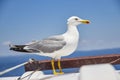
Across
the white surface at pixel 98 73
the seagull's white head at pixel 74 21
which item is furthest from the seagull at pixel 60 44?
the white surface at pixel 98 73

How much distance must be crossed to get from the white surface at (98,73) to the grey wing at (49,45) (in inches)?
16.8

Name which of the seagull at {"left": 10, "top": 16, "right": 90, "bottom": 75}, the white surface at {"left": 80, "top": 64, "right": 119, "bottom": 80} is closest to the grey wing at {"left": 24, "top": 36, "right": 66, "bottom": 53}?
the seagull at {"left": 10, "top": 16, "right": 90, "bottom": 75}

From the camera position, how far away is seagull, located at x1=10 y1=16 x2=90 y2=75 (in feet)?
3.21

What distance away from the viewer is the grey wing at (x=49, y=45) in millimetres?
977

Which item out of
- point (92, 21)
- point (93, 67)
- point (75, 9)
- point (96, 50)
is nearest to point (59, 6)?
point (75, 9)

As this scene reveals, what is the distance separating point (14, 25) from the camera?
3.60ft

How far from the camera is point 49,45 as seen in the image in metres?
0.99

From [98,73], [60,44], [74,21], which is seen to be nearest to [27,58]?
[60,44]

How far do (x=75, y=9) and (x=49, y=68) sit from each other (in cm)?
32

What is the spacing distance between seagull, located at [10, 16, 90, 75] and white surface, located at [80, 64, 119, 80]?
1.40 feet

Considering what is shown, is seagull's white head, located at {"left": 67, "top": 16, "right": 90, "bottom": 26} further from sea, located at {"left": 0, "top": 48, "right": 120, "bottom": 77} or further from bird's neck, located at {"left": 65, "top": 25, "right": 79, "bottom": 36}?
sea, located at {"left": 0, "top": 48, "right": 120, "bottom": 77}

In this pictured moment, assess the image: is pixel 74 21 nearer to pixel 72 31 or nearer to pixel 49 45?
pixel 72 31

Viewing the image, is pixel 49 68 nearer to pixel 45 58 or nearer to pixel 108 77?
pixel 45 58

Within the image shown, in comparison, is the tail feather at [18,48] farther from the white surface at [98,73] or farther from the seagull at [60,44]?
the white surface at [98,73]
